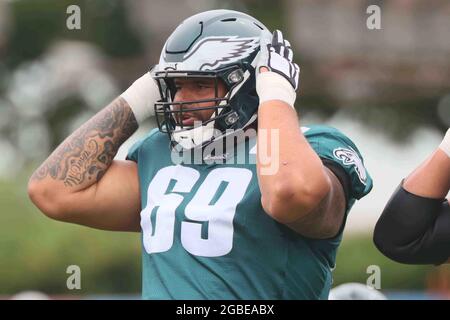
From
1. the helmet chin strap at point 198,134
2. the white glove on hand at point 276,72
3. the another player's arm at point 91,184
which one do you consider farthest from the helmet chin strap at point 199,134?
the another player's arm at point 91,184

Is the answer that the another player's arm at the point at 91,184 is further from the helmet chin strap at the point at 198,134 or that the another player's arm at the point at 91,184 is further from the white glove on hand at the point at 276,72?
the white glove on hand at the point at 276,72

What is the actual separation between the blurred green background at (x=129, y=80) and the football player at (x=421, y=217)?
4.91 m

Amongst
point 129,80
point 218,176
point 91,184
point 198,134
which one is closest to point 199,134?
point 198,134

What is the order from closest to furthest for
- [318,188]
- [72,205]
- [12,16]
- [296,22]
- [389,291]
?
[318,188] → [72,205] → [389,291] → [296,22] → [12,16]

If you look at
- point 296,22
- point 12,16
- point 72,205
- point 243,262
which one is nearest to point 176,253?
point 243,262

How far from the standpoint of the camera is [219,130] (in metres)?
3.31

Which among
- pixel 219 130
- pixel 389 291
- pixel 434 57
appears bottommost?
pixel 389 291

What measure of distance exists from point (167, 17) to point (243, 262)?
228 inches

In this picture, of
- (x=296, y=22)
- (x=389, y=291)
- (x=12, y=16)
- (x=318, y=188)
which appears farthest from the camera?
(x=12, y=16)

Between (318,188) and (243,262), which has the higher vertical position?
(318,188)

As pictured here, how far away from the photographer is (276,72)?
3225mm

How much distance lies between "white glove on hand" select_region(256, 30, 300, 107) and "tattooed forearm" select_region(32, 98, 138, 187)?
1.60 ft

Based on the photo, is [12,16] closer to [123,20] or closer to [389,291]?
[123,20]

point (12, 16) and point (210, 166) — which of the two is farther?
point (12, 16)
